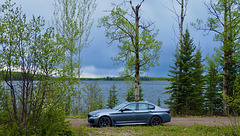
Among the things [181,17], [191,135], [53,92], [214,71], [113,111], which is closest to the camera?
[53,92]

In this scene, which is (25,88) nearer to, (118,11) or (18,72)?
(18,72)

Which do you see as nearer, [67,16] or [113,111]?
[113,111]

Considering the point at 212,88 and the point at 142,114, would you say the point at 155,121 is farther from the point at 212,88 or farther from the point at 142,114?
the point at 212,88

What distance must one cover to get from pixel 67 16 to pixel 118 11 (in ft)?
15.5

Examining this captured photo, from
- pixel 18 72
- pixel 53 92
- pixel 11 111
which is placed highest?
pixel 18 72

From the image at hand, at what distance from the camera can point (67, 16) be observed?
21578mm

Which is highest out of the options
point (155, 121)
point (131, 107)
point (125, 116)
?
point (131, 107)

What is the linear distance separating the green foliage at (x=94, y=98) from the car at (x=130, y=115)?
594cm

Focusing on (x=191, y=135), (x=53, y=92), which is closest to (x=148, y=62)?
(x=191, y=135)

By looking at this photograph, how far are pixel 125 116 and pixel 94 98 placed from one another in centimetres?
731

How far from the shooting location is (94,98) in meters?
20.4

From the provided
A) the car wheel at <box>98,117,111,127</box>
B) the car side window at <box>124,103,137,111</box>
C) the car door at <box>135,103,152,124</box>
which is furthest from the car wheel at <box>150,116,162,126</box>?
the car wheel at <box>98,117,111,127</box>

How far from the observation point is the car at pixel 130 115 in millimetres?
13203

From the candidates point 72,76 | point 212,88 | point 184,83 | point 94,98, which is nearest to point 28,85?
point 72,76
